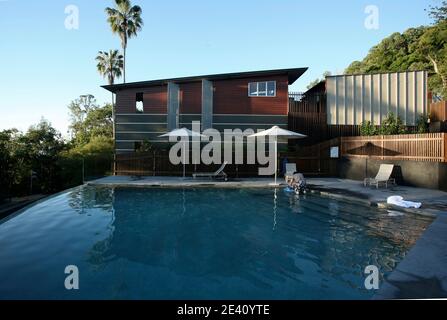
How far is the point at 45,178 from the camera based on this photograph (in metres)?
20.3

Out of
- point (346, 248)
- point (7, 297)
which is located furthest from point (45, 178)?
point (346, 248)

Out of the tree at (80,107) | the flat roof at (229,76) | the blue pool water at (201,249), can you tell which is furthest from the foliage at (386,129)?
the tree at (80,107)

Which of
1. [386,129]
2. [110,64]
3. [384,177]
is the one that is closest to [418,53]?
[386,129]

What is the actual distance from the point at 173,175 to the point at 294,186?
817cm

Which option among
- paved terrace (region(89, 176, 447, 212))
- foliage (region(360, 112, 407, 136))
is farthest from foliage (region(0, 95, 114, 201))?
foliage (region(360, 112, 407, 136))

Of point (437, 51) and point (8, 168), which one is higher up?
point (437, 51)

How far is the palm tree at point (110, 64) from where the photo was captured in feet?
127

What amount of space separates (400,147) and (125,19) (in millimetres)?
30438

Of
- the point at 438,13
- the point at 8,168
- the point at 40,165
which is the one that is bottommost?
the point at 8,168

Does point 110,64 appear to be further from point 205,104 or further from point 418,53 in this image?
point 418,53

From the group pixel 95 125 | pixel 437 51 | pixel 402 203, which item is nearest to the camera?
pixel 402 203

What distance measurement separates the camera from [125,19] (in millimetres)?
32781

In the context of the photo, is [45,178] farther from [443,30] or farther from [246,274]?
[443,30]

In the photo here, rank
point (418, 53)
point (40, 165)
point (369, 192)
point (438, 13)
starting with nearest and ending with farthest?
point (369, 192), point (40, 165), point (438, 13), point (418, 53)
